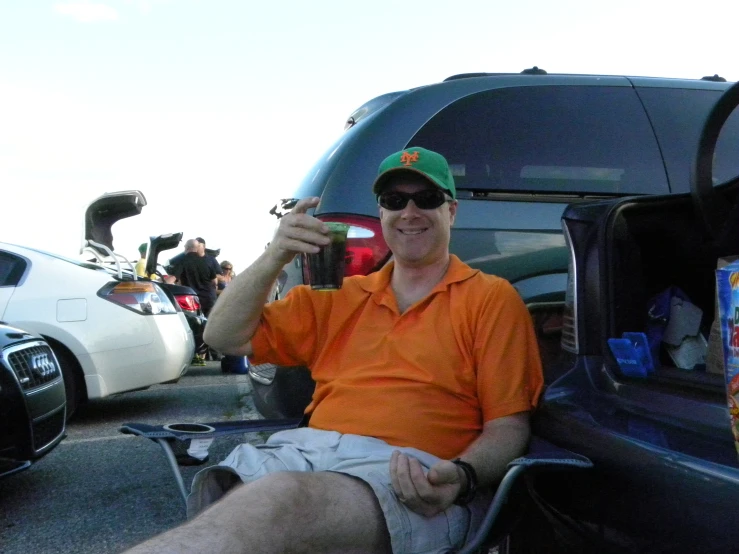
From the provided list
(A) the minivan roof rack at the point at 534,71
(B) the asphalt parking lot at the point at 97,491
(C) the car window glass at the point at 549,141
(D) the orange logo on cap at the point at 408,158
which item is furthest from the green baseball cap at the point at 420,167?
(B) the asphalt parking lot at the point at 97,491

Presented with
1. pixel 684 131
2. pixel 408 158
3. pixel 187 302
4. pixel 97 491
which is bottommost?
pixel 97 491

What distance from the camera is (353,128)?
3.28 m

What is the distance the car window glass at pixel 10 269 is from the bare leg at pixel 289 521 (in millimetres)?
4494

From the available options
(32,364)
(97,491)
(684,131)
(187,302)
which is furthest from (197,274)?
(684,131)

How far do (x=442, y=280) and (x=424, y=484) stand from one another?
0.72m

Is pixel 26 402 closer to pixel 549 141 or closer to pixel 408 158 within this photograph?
pixel 408 158

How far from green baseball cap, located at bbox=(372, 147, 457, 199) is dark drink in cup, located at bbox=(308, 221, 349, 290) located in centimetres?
34

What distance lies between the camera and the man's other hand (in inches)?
75.9

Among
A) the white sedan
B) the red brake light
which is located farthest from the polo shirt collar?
the red brake light

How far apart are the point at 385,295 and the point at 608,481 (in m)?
0.96

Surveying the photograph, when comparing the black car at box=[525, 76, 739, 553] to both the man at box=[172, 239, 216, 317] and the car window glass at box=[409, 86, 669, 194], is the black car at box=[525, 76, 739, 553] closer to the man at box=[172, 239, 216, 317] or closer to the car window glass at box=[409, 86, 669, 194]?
the car window glass at box=[409, 86, 669, 194]

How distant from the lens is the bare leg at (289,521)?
1663 millimetres

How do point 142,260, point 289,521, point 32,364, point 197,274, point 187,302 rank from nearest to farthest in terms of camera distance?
point 289,521 → point 32,364 → point 187,302 → point 197,274 → point 142,260

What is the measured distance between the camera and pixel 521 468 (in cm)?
181
